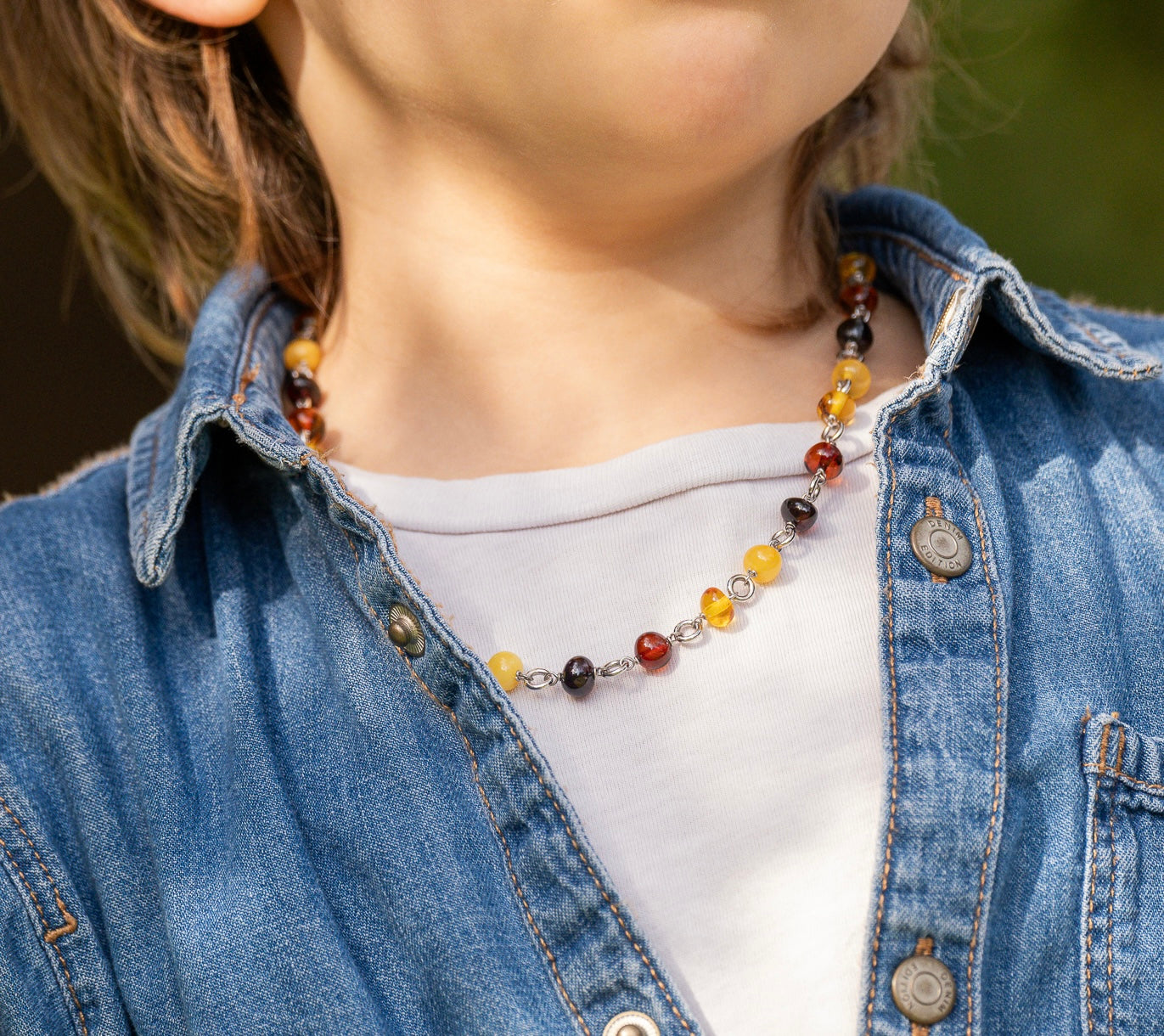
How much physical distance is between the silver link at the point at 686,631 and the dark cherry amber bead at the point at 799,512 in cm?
13

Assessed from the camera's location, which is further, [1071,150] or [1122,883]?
[1071,150]

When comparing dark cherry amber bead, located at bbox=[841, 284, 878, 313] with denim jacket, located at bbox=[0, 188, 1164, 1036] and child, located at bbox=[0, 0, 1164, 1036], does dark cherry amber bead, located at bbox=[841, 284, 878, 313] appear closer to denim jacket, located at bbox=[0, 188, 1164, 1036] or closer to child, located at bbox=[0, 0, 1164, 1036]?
child, located at bbox=[0, 0, 1164, 1036]

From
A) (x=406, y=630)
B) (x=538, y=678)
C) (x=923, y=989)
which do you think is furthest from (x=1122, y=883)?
(x=406, y=630)

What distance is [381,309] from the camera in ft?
4.91

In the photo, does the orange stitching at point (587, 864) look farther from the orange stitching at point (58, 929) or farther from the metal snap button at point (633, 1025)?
the orange stitching at point (58, 929)

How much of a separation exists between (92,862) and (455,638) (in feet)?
1.30

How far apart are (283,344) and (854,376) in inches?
26.8

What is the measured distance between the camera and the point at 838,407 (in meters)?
1.34

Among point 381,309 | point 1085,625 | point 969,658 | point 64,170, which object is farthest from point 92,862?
point 64,170

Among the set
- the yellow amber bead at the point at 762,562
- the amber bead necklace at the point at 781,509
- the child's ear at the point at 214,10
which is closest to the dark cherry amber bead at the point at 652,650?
the amber bead necklace at the point at 781,509

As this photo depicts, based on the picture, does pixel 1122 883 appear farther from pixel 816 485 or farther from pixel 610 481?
pixel 610 481

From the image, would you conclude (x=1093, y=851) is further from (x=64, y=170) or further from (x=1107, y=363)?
(x=64, y=170)

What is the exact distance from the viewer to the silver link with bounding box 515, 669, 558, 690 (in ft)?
4.01

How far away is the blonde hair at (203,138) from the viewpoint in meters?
1.58
